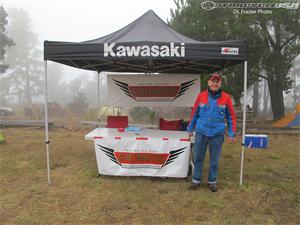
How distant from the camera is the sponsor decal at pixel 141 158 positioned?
4.63 m

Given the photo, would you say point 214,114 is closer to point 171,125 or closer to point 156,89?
point 171,125

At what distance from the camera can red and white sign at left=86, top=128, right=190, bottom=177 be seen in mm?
4617

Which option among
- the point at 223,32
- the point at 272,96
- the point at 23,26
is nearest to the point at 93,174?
the point at 223,32

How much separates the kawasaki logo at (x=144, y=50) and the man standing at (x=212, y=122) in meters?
0.67

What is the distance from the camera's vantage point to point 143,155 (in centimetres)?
466

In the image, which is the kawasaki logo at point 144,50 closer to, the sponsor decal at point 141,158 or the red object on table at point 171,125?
the sponsor decal at point 141,158

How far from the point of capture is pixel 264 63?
11.6m

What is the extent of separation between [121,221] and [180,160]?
166cm

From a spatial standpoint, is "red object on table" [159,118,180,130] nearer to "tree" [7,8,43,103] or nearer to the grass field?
the grass field

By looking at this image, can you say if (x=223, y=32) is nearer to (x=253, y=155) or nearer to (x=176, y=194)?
(x=253, y=155)

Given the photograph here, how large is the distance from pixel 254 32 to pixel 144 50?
28.1 feet

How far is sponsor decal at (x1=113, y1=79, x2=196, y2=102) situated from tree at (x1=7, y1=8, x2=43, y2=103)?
33813mm

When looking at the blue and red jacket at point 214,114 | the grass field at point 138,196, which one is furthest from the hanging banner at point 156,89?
the blue and red jacket at point 214,114

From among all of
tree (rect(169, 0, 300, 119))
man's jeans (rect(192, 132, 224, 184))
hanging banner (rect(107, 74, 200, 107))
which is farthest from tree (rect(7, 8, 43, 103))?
man's jeans (rect(192, 132, 224, 184))
